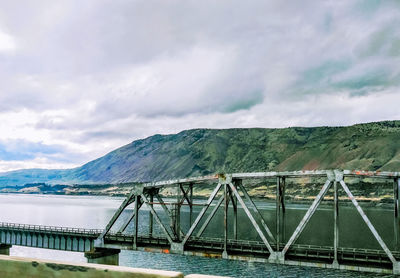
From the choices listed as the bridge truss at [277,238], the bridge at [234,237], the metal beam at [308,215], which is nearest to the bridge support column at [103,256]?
the bridge at [234,237]

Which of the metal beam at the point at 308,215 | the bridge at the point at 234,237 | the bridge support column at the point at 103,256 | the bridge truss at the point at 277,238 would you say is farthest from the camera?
the bridge support column at the point at 103,256

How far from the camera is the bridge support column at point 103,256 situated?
47478 millimetres

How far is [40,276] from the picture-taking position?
480 cm

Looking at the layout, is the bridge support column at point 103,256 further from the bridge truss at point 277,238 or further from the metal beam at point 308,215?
the metal beam at point 308,215

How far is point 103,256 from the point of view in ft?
160

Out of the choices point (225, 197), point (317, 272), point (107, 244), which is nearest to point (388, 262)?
point (225, 197)

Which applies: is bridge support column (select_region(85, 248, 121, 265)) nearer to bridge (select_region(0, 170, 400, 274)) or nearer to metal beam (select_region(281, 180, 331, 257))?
bridge (select_region(0, 170, 400, 274))

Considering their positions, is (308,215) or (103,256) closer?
(308,215)

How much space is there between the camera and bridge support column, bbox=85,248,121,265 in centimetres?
4748

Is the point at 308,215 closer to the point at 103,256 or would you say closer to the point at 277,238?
the point at 277,238

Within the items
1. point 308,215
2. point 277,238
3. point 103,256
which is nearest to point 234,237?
point 277,238

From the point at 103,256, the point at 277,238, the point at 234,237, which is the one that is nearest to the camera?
the point at 277,238

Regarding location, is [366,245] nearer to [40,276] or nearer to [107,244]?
[107,244]

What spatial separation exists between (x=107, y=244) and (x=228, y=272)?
19426 mm
